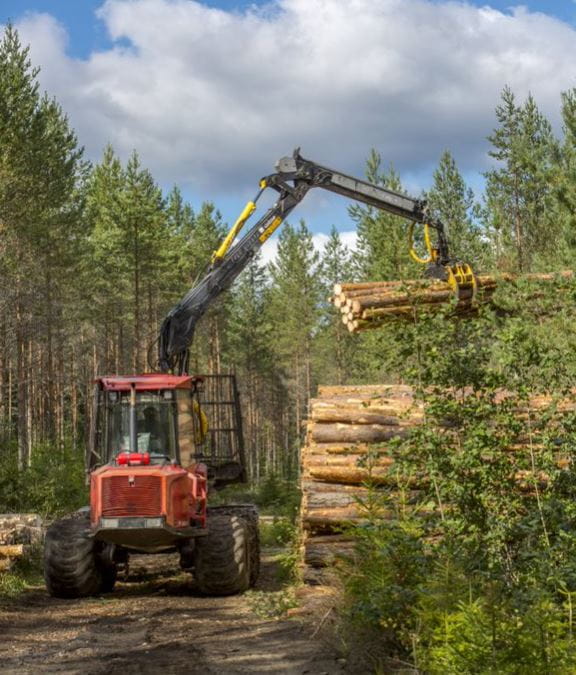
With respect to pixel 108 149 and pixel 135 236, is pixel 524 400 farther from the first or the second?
pixel 108 149

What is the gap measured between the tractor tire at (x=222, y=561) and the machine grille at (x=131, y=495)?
1.14 meters

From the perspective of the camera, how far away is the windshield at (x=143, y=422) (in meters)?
13.2

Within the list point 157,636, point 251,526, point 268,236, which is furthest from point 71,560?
point 268,236

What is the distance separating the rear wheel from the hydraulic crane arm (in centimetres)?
361

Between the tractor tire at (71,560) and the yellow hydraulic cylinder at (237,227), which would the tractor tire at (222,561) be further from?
the yellow hydraulic cylinder at (237,227)

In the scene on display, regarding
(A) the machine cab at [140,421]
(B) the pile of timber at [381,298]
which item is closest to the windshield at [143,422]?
(A) the machine cab at [140,421]

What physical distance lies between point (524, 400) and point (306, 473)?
4485mm

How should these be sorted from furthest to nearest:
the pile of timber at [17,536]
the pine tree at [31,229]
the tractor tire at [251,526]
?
the pine tree at [31,229]
the pile of timber at [17,536]
the tractor tire at [251,526]

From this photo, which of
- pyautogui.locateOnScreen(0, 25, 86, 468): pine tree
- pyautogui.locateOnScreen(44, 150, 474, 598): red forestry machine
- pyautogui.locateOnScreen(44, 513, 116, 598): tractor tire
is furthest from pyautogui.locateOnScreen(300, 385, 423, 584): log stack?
pyautogui.locateOnScreen(0, 25, 86, 468): pine tree

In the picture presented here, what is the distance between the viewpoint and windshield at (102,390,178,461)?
13.2 metres

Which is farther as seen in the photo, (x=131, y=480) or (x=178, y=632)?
(x=131, y=480)

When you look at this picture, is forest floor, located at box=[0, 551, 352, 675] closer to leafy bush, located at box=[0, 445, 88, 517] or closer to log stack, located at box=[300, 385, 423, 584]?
log stack, located at box=[300, 385, 423, 584]

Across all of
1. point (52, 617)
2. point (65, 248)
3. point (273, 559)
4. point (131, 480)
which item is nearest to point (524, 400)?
point (131, 480)

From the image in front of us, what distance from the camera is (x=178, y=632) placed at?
1025cm
